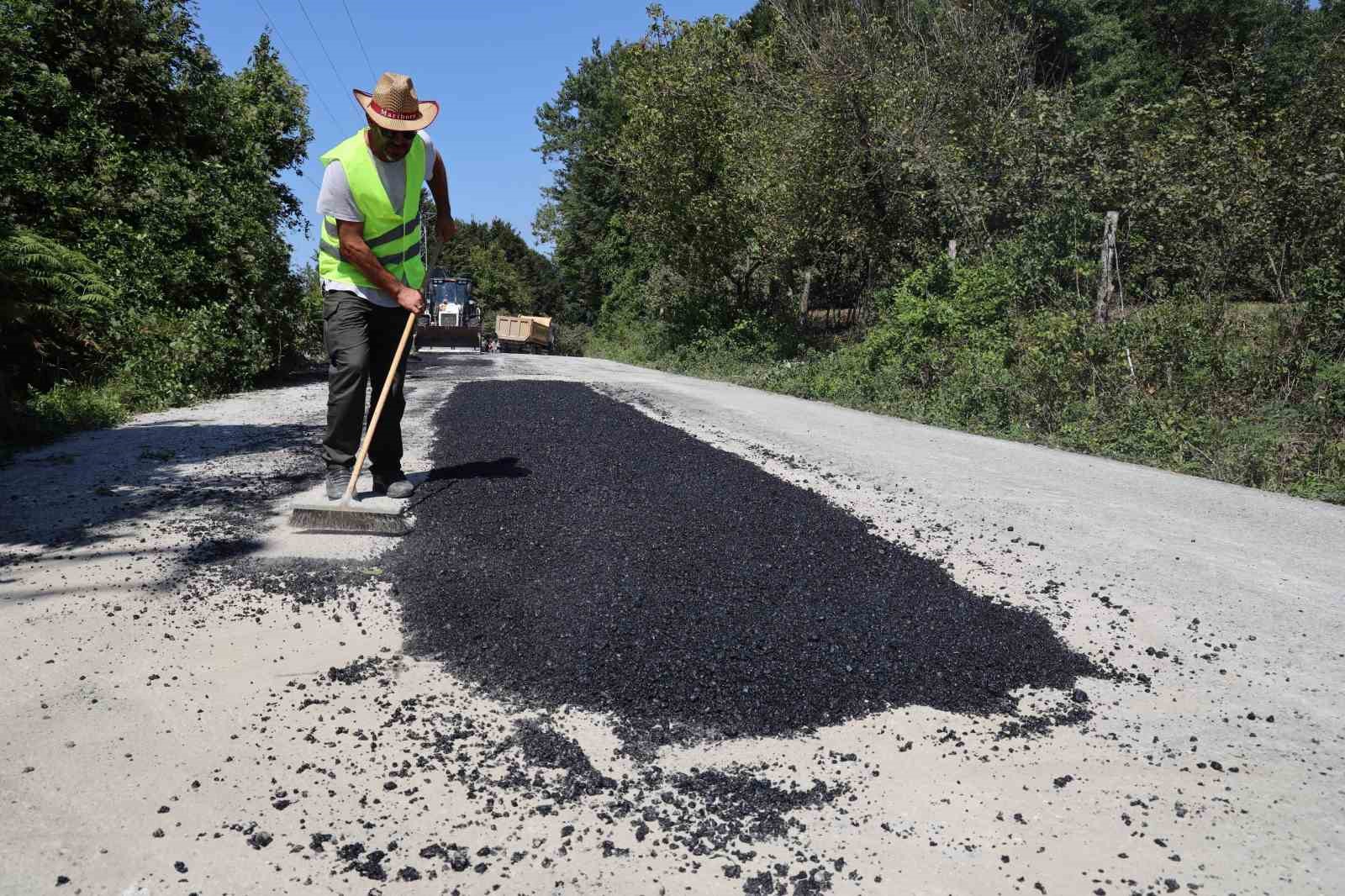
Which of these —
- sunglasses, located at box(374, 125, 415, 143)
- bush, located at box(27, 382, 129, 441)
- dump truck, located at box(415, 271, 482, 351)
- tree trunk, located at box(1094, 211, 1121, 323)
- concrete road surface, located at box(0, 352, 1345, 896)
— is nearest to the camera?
concrete road surface, located at box(0, 352, 1345, 896)

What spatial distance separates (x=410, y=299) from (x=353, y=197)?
1.92ft

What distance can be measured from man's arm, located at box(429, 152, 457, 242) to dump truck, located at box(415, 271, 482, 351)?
23.5m

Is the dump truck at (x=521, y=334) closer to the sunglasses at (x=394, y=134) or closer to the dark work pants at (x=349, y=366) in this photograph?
the dark work pants at (x=349, y=366)

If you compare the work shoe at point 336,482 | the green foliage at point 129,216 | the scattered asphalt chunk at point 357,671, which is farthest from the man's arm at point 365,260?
the green foliage at point 129,216

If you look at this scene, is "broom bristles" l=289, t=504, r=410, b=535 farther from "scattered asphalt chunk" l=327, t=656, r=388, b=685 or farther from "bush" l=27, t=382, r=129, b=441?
"bush" l=27, t=382, r=129, b=441

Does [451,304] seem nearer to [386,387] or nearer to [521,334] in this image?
[521,334]

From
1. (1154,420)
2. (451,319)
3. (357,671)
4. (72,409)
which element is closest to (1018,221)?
(1154,420)

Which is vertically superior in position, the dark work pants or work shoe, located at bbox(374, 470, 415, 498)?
the dark work pants

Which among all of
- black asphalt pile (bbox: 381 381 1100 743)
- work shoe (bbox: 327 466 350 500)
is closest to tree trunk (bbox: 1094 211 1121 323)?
black asphalt pile (bbox: 381 381 1100 743)

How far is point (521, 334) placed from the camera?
123 ft

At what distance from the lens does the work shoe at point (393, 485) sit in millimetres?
5188

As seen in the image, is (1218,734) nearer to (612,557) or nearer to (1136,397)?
(612,557)

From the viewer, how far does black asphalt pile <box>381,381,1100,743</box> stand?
3094 mm

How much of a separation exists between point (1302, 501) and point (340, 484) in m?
6.64
